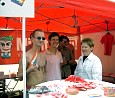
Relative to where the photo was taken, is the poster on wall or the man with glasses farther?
the man with glasses

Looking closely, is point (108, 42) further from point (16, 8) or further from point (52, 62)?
point (16, 8)

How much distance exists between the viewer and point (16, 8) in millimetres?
1782

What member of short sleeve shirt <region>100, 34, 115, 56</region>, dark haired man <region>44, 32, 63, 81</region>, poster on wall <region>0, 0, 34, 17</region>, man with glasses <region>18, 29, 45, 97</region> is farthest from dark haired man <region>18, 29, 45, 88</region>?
short sleeve shirt <region>100, 34, 115, 56</region>

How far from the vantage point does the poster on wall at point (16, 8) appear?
5.76 feet

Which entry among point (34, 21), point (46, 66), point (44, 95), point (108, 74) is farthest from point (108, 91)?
point (108, 74)

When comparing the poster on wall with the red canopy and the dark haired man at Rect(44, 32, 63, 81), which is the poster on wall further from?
the red canopy

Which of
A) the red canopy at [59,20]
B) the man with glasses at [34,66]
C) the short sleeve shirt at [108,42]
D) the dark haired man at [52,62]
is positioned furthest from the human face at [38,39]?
the short sleeve shirt at [108,42]

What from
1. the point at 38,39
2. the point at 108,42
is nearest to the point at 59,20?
the point at 108,42

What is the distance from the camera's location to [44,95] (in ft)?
6.38

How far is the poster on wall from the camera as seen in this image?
1.76 metres

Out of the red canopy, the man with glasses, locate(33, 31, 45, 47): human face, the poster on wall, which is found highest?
the red canopy

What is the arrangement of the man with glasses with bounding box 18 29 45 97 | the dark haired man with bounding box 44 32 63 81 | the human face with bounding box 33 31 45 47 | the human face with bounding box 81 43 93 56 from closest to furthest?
1. the man with glasses with bounding box 18 29 45 97
2. the human face with bounding box 33 31 45 47
3. the human face with bounding box 81 43 93 56
4. the dark haired man with bounding box 44 32 63 81

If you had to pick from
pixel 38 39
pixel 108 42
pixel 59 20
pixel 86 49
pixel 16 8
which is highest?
pixel 59 20

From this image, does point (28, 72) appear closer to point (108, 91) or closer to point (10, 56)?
point (108, 91)
